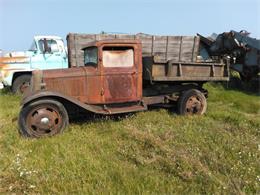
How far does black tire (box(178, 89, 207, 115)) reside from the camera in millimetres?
7707

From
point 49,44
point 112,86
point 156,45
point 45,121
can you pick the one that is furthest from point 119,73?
point 49,44

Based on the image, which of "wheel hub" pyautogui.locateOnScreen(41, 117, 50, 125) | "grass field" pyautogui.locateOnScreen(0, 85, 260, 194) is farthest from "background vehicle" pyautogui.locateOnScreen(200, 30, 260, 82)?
"wheel hub" pyautogui.locateOnScreen(41, 117, 50, 125)

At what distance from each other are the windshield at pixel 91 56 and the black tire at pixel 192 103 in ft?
7.48

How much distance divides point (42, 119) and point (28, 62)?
16.4ft

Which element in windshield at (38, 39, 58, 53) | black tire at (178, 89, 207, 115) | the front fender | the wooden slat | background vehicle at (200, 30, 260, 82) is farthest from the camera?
background vehicle at (200, 30, 260, 82)

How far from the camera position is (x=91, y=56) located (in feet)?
22.9

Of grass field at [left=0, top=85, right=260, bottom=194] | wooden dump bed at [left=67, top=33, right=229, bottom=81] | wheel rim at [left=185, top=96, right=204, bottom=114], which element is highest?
wooden dump bed at [left=67, top=33, right=229, bottom=81]

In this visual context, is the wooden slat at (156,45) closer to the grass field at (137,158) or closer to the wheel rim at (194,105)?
the wheel rim at (194,105)

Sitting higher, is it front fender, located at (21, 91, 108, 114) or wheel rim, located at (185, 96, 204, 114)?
front fender, located at (21, 91, 108, 114)

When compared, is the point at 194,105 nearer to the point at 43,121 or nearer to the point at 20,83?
the point at 43,121

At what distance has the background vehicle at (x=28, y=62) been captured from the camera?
1045 centimetres

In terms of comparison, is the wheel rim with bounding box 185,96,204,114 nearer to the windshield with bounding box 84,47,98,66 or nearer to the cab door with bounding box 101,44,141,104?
the cab door with bounding box 101,44,141,104

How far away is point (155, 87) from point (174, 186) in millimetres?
3914

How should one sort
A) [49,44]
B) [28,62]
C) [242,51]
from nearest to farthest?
[28,62] < [49,44] < [242,51]
